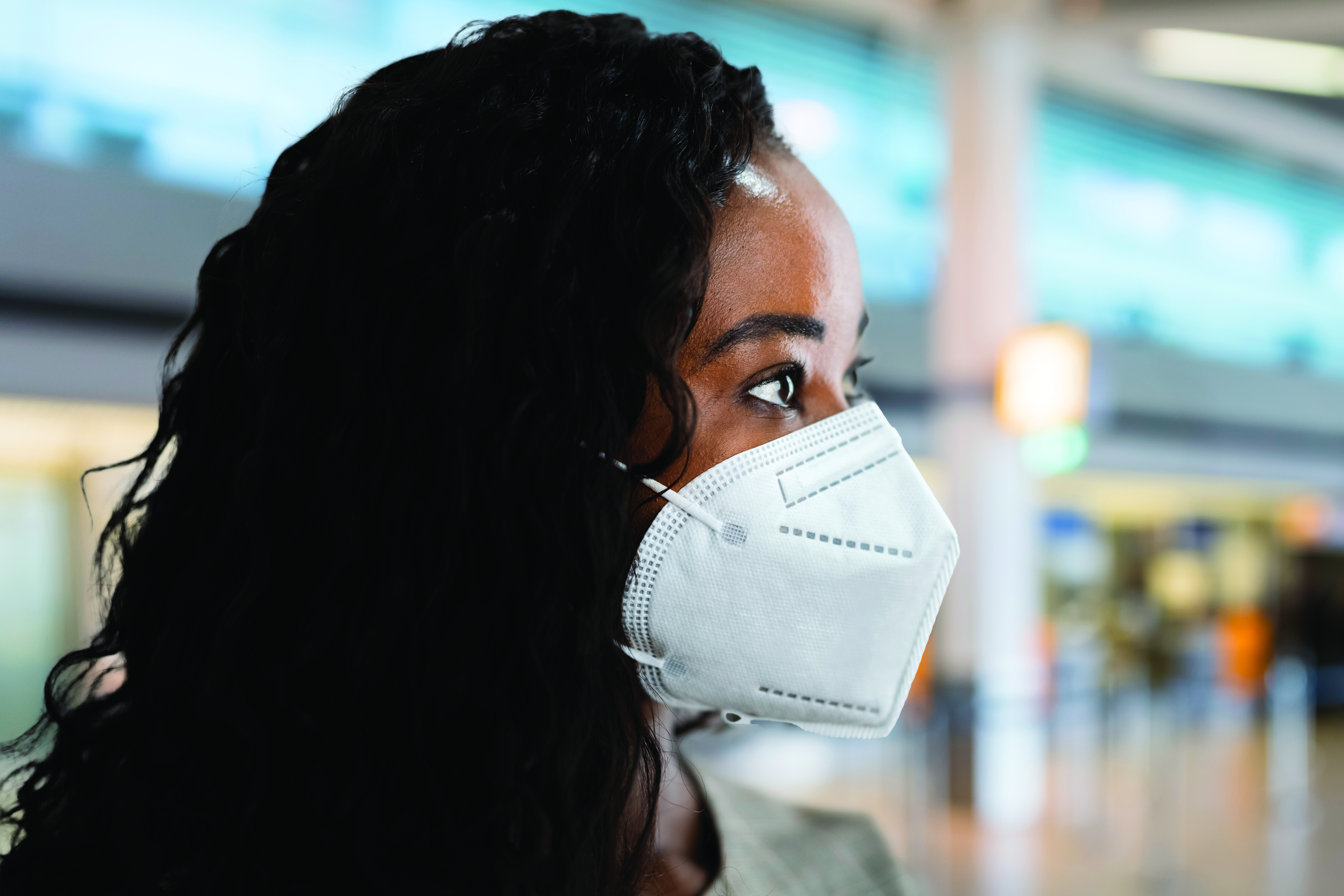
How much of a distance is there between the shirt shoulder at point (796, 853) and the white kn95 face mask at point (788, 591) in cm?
31

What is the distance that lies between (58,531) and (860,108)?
6338mm

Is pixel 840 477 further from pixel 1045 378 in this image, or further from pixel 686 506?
pixel 1045 378

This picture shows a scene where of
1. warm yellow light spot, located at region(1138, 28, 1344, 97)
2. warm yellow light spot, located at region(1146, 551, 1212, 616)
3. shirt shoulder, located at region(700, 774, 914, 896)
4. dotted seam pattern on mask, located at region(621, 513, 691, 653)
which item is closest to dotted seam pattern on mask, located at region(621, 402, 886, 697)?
dotted seam pattern on mask, located at region(621, 513, 691, 653)

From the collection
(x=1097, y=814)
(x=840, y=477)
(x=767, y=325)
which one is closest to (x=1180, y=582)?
(x=1097, y=814)

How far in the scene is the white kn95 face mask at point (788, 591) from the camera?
927 mm

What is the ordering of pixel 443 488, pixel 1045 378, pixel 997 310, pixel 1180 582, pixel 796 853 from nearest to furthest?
pixel 443 488 < pixel 796 853 < pixel 1045 378 < pixel 997 310 < pixel 1180 582

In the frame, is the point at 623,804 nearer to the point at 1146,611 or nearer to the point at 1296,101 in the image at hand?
the point at 1296,101

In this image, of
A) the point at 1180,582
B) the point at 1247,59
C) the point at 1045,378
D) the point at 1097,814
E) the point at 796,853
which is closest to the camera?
the point at 796,853

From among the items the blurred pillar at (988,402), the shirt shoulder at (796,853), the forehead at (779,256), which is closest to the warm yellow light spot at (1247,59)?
the blurred pillar at (988,402)

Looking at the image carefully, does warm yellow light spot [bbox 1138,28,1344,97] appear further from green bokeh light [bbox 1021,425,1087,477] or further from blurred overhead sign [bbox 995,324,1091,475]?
green bokeh light [bbox 1021,425,1087,477]

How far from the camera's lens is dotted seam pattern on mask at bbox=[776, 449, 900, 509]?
37.7 inches

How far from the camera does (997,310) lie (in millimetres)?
6266

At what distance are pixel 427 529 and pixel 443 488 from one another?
4cm

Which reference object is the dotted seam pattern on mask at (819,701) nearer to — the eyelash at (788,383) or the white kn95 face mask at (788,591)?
the white kn95 face mask at (788,591)
